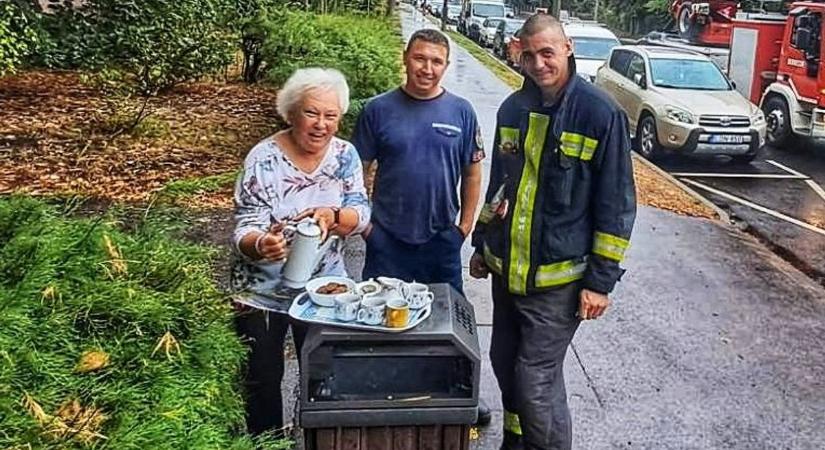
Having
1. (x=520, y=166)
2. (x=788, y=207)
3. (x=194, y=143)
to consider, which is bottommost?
(x=788, y=207)

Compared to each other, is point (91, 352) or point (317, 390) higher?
point (91, 352)

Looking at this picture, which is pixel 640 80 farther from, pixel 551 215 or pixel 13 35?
pixel 551 215

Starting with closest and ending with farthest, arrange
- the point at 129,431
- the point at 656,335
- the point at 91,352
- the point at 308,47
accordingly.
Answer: the point at 129,431
the point at 91,352
the point at 656,335
the point at 308,47

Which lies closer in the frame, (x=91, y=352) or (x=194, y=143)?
(x=91, y=352)

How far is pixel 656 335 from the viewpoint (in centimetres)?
533

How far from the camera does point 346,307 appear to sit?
2.54 meters

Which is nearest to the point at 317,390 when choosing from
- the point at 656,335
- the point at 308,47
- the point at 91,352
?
the point at 91,352

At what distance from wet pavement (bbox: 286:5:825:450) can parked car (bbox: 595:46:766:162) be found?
4523 millimetres

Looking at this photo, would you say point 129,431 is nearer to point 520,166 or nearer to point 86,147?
point 520,166

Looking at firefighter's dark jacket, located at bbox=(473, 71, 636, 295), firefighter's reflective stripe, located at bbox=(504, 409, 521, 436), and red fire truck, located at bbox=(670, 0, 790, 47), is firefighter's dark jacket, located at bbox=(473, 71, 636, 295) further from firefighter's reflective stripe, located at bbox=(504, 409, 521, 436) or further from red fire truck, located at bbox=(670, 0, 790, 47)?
red fire truck, located at bbox=(670, 0, 790, 47)

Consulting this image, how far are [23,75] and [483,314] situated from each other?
9022 mm

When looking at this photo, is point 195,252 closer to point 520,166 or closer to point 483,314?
point 520,166

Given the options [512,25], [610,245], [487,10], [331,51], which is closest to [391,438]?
[610,245]

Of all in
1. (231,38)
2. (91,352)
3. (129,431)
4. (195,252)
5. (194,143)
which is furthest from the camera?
(231,38)
